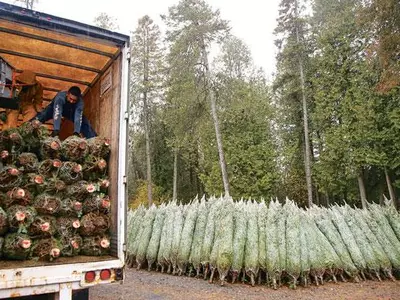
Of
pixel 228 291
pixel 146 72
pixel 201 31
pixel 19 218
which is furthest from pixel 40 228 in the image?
pixel 146 72

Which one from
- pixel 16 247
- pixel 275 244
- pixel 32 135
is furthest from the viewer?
pixel 275 244

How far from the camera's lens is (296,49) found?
19.5 meters

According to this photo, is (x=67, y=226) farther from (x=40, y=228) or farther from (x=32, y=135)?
(x=32, y=135)

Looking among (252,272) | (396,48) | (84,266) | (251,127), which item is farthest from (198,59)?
(84,266)

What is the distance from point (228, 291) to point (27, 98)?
17.2 ft

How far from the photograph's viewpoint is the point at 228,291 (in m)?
6.68

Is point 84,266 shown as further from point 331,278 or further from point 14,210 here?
point 331,278

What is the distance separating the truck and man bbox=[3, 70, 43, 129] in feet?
0.49

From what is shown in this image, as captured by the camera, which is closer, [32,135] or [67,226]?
[67,226]

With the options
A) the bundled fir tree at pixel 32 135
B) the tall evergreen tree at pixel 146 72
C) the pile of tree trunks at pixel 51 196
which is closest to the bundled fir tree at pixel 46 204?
the pile of tree trunks at pixel 51 196

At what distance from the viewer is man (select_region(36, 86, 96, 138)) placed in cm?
428

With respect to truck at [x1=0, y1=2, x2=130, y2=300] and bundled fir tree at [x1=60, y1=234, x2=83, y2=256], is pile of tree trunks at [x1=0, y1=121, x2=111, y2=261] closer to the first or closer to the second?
bundled fir tree at [x1=60, y1=234, x2=83, y2=256]

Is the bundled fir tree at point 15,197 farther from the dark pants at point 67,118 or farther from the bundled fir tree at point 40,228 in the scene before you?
the dark pants at point 67,118

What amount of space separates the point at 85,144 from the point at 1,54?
7.78 feet
